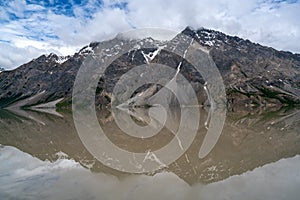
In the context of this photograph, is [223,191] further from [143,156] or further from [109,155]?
[109,155]

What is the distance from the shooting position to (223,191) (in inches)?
738

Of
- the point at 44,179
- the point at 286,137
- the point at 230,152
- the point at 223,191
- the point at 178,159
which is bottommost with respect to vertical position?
the point at 44,179

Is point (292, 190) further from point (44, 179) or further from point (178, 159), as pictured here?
point (44, 179)

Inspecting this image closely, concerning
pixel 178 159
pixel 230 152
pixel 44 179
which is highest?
pixel 230 152

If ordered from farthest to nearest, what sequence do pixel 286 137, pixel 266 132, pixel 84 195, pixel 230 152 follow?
1. pixel 266 132
2. pixel 286 137
3. pixel 230 152
4. pixel 84 195

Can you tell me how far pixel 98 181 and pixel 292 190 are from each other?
1153cm

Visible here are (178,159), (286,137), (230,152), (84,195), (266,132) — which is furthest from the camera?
(266,132)

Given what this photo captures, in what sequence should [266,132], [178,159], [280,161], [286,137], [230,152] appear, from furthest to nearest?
[266,132] → [286,137] → [230,152] → [178,159] → [280,161]

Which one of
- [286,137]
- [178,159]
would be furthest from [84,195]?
[286,137]

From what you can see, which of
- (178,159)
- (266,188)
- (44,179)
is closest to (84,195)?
(44,179)

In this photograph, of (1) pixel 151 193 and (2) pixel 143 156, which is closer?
(1) pixel 151 193

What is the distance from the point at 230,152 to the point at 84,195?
18.0m

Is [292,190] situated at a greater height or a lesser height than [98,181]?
greater

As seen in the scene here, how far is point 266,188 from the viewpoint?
1912cm
